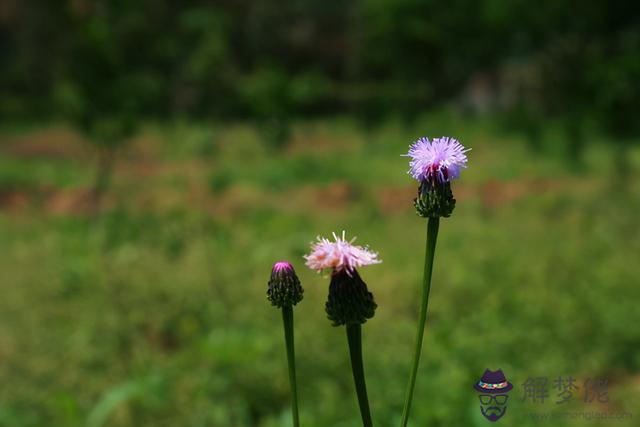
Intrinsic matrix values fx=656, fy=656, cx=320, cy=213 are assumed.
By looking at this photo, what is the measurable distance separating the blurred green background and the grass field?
0.8 inches

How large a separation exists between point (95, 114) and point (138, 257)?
2.52 m

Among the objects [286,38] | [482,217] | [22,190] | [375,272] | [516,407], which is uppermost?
[286,38]

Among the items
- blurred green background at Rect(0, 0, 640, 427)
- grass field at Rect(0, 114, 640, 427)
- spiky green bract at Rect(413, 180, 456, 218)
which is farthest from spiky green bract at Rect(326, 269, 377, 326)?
blurred green background at Rect(0, 0, 640, 427)

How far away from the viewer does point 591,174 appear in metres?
8.87

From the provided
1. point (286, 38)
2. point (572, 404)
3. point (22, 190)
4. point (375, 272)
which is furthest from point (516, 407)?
point (286, 38)

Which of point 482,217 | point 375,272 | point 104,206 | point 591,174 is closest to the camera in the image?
point 375,272

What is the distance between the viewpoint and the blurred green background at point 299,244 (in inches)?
128

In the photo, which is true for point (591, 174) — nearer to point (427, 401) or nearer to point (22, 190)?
point (427, 401)

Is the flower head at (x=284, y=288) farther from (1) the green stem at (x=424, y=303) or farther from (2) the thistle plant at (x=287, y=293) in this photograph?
(1) the green stem at (x=424, y=303)

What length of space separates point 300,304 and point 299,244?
89 cm

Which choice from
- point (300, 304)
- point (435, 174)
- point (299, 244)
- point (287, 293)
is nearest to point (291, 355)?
point (287, 293)

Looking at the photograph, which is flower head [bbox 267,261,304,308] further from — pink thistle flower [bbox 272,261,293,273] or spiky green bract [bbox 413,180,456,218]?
spiky green bract [bbox 413,180,456,218]

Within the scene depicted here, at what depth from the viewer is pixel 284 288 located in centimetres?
93

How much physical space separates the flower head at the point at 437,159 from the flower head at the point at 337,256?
13cm
